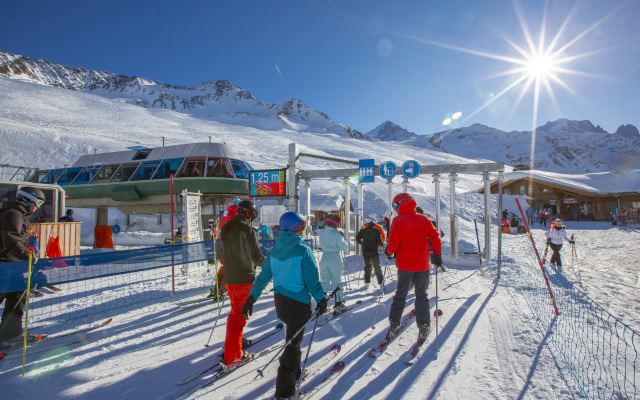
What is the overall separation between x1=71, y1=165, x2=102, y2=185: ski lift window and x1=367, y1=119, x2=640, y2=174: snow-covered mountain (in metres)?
138

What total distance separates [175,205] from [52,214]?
177 inches

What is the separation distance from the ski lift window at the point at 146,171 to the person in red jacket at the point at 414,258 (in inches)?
504

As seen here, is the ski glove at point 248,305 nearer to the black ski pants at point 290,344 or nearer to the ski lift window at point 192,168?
the black ski pants at point 290,344

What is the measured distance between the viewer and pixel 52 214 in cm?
967

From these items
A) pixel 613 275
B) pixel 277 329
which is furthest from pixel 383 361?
pixel 613 275

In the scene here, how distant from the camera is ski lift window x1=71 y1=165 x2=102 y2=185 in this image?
1511 cm

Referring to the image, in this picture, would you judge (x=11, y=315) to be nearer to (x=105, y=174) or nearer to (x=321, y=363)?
(x=321, y=363)

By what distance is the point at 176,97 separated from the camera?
14062 centimetres

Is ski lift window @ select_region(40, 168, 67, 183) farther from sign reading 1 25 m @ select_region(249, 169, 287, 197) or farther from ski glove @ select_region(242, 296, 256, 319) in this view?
ski glove @ select_region(242, 296, 256, 319)

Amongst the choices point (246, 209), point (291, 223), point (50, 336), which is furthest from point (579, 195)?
point (50, 336)

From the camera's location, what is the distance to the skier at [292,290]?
286 cm

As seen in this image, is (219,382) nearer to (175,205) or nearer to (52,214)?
(52,214)

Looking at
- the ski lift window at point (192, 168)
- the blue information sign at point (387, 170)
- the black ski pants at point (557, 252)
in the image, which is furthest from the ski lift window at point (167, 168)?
the black ski pants at point (557, 252)

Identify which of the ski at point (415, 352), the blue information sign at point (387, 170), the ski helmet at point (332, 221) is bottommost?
the ski at point (415, 352)
